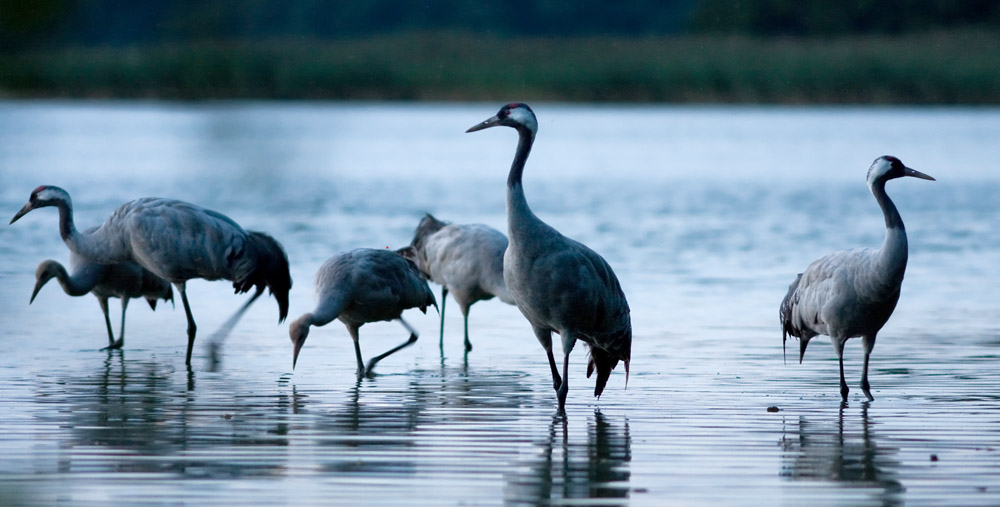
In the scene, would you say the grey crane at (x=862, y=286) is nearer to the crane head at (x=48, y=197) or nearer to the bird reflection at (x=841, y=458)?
the bird reflection at (x=841, y=458)

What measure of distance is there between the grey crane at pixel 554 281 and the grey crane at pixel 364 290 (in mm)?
1534

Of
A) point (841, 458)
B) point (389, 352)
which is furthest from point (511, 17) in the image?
point (841, 458)

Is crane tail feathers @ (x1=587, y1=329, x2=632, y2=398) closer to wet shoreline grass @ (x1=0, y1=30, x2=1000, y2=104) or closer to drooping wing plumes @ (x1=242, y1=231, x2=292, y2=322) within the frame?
drooping wing plumes @ (x1=242, y1=231, x2=292, y2=322)

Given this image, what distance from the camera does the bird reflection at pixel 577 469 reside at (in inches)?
255

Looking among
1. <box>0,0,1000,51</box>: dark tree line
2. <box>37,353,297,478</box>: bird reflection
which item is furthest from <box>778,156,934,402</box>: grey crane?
<box>0,0,1000,51</box>: dark tree line

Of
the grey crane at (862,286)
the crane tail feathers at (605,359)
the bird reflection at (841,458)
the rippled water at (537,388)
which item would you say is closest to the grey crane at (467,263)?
the rippled water at (537,388)

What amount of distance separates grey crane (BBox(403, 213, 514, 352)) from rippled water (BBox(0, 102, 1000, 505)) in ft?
1.29

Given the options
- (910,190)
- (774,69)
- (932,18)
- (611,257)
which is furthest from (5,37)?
(932,18)

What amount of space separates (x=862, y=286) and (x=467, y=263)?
11.6 ft

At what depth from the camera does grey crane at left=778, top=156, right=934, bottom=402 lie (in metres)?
8.62

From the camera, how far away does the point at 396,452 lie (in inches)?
287

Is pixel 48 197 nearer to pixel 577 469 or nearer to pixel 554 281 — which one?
pixel 554 281

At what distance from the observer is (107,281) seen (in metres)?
11.5

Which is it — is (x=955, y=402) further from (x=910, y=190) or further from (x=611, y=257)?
(x=910, y=190)
